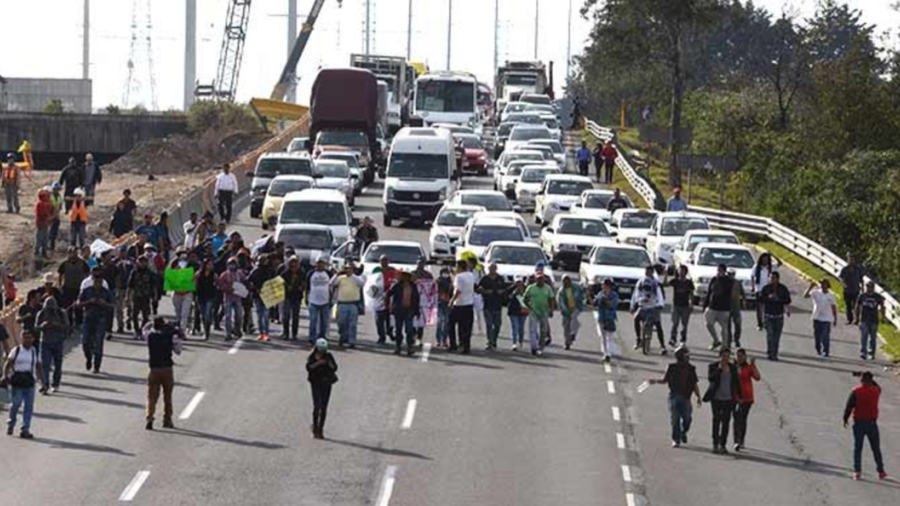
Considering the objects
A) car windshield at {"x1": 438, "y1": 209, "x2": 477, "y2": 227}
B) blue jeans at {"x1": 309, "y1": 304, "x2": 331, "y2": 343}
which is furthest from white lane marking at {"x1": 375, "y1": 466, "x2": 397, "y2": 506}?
car windshield at {"x1": 438, "y1": 209, "x2": 477, "y2": 227}

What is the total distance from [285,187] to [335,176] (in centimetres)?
545

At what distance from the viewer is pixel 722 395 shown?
2711 centimetres

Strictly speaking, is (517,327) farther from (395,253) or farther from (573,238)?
(573,238)

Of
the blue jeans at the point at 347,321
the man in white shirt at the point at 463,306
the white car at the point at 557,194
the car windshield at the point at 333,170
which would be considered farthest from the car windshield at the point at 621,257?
the car windshield at the point at 333,170

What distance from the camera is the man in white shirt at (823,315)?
116ft

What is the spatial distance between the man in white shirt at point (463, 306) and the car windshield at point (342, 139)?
32.8m

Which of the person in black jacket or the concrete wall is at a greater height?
the concrete wall

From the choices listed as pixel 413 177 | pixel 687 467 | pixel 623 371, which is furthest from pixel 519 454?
pixel 413 177

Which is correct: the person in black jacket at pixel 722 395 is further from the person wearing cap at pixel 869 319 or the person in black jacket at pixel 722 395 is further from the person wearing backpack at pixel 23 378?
the person wearing cap at pixel 869 319

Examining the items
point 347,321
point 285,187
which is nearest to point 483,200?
point 285,187

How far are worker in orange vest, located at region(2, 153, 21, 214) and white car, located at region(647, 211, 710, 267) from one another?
57.5 feet

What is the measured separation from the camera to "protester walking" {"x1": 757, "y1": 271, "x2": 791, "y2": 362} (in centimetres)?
3450

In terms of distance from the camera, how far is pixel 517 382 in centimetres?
3172

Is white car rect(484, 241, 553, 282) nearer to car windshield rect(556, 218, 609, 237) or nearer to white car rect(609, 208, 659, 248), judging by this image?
car windshield rect(556, 218, 609, 237)
